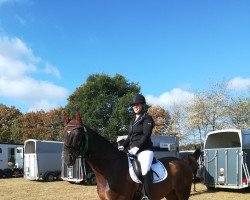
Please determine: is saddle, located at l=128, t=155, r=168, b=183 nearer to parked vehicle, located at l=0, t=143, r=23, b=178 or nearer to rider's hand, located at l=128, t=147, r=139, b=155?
rider's hand, located at l=128, t=147, r=139, b=155

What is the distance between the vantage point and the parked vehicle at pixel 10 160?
3119 centimetres

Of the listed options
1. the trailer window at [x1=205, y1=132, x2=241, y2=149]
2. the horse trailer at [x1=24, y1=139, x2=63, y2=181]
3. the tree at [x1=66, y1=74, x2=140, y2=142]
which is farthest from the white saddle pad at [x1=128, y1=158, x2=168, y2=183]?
the tree at [x1=66, y1=74, x2=140, y2=142]

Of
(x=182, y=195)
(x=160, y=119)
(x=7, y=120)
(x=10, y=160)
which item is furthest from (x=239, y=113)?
(x=7, y=120)

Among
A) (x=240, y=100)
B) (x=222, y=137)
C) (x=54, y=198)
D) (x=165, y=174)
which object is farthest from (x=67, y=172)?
(x=240, y=100)

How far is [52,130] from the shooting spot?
185ft

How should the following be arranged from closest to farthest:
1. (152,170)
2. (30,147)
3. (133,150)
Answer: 1. (133,150)
2. (152,170)
3. (30,147)

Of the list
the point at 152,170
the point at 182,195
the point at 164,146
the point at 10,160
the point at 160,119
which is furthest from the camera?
the point at 160,119

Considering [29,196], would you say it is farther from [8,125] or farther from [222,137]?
[8,125]

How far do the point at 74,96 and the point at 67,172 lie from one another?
58.3 feet

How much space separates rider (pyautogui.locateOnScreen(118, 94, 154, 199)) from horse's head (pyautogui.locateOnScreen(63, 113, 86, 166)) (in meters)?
1.09

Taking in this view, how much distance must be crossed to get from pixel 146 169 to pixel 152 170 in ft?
1.36

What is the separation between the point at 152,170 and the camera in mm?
7461

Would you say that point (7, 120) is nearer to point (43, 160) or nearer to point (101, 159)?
point (43, 160)

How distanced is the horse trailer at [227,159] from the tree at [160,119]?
26.5m
